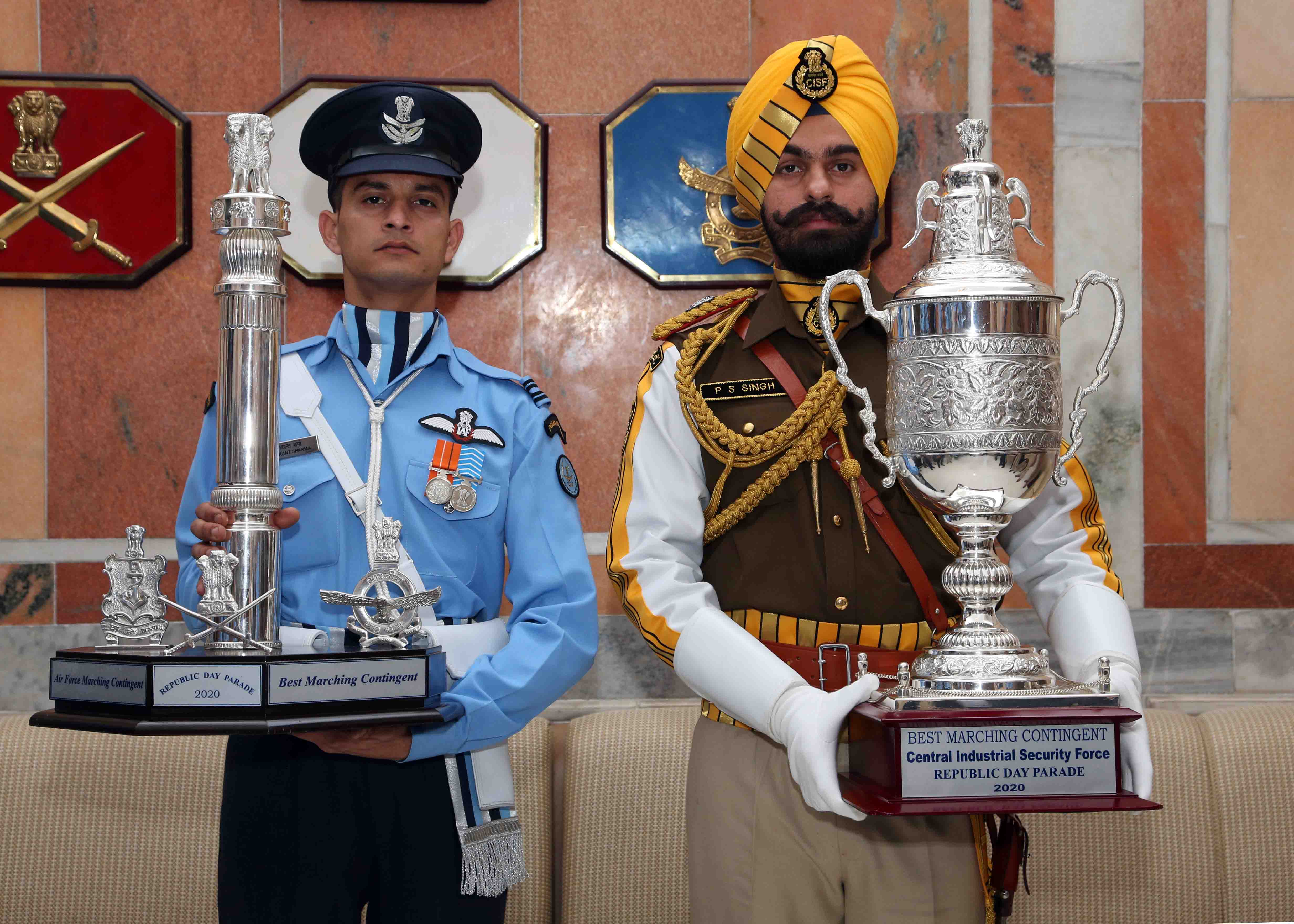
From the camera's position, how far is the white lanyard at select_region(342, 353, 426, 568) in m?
1.70

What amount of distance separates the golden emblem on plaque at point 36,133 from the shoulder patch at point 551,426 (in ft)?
5.75

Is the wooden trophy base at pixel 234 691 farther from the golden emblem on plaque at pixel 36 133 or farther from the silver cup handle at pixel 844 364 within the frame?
the golden emblem on plaque at pixel 36 133

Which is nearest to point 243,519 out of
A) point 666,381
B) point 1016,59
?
point 666,381

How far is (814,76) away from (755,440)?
1.77 ft

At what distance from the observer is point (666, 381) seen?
5.60ft

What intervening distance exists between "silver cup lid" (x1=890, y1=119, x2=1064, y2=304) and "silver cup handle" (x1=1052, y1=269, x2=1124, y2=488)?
3 centimetres

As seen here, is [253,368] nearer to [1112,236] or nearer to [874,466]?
[874,466]

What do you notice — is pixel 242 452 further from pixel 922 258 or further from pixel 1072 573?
pixel 922 258

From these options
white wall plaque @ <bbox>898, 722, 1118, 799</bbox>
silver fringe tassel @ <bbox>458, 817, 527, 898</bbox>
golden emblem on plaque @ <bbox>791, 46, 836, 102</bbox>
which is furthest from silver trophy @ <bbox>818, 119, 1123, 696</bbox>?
silver fringe tassel @ <bbox>458, 817, 527, 898</bbox>

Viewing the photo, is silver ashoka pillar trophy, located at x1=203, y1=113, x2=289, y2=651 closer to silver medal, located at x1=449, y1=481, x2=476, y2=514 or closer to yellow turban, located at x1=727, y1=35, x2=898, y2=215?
silver medal, located at x1=449, y1=481, x2=476, y2=514

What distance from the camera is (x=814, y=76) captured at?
5.55 ft

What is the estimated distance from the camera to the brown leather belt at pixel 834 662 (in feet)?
5.03

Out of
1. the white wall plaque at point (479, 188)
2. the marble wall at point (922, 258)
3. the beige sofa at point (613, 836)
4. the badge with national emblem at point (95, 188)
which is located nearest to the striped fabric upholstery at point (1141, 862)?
the beige sofa at point (613, 836)

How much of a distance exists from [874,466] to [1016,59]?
5.75 ft
